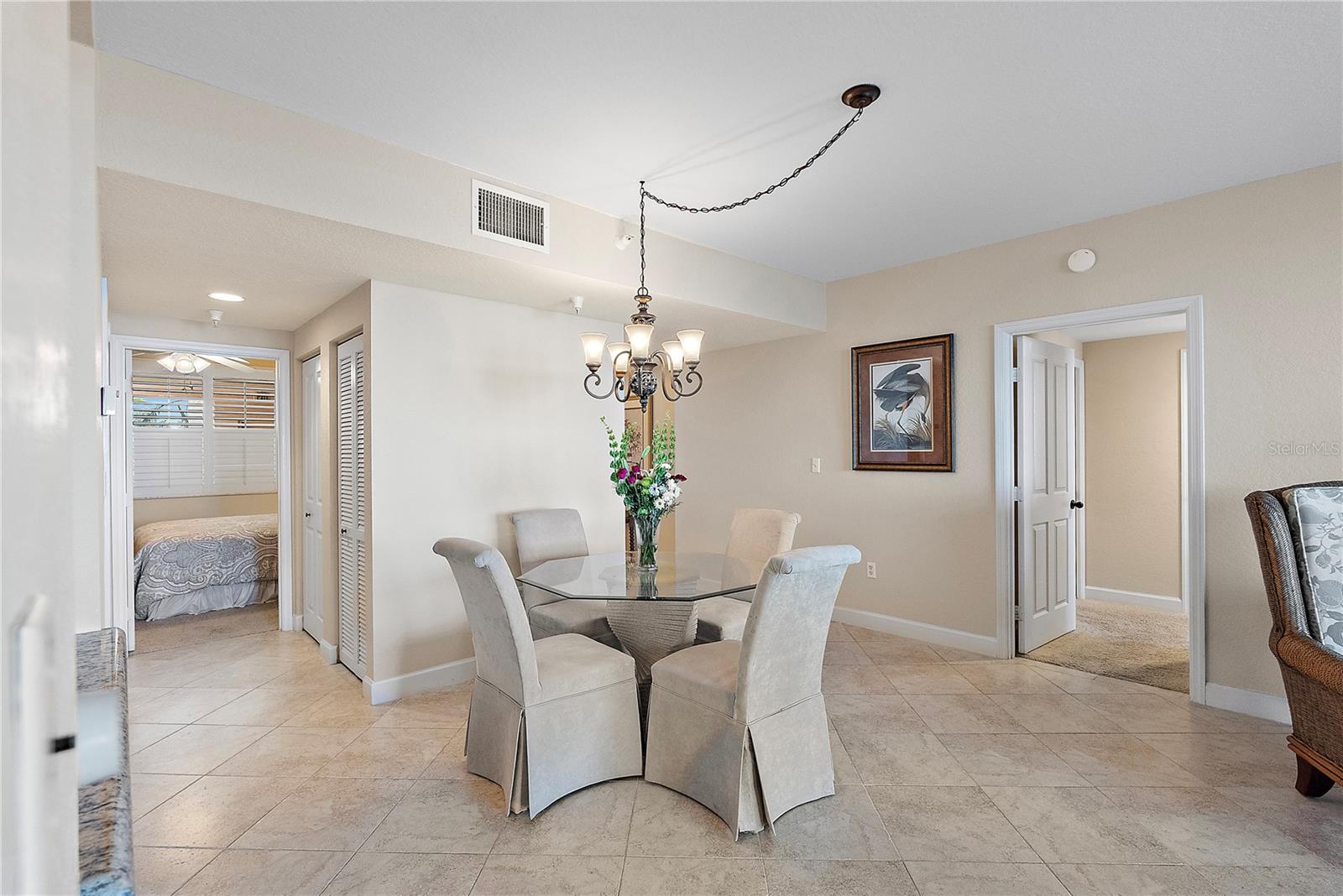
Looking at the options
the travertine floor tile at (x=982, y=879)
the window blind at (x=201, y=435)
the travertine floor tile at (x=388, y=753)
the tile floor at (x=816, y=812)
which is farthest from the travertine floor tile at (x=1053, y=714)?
the window blind at (x=201, y=435)

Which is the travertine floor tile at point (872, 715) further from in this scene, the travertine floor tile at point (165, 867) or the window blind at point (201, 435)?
the window blind at point (201, 435)

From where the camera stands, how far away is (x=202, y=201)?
7.33ft

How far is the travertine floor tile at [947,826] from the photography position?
2.04 meters

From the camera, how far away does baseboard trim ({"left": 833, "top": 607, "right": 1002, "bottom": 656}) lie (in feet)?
13.0

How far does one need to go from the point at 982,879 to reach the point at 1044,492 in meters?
2.86

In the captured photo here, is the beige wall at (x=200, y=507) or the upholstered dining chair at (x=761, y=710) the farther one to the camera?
the beige wall at (x=200, y=507)

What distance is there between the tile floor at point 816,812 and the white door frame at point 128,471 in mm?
955

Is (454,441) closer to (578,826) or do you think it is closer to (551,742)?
(551,742)

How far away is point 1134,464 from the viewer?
5254mm

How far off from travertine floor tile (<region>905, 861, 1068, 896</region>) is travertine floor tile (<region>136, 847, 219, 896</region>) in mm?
2222

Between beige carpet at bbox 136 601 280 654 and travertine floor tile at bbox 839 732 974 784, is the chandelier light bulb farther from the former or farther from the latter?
beige carpet at bbox 136 601 280 654

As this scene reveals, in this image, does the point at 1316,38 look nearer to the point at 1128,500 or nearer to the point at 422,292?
the point at 422,292

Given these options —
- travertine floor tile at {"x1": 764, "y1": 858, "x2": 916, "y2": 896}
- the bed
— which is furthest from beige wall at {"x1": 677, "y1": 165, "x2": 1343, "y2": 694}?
the bed

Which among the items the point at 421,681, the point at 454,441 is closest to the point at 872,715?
the point at 421,681
